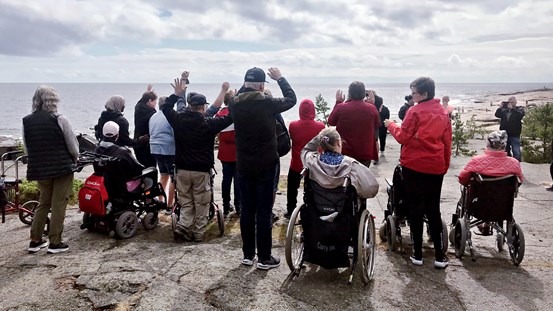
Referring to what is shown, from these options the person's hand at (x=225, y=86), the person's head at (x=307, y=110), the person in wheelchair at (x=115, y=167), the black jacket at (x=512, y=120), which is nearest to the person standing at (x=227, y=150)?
the person's hand at (x=225, y=86)

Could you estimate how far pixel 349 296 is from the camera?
407cm

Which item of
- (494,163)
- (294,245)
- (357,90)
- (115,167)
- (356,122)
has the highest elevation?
(357,90)

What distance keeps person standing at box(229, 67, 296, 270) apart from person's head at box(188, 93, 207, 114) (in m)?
0.72

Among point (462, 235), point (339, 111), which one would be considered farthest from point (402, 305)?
point (339, 111)

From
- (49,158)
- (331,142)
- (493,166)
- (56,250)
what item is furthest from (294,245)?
(49,158)

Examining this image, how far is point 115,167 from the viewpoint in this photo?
18.2ft

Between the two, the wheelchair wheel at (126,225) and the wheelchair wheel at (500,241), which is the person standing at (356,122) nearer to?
the wheelchair wheel at (500,241)

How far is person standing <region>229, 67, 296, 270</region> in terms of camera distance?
448cm

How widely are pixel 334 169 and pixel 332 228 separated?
56 cm

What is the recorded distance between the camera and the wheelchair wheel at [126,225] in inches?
216

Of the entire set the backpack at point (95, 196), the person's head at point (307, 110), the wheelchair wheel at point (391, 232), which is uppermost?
the person's head at point (307, 110)

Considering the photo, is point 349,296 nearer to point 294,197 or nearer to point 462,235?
point 462,235

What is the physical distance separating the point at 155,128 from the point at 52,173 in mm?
1686

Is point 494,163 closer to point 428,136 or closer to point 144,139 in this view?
point 428,136
